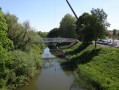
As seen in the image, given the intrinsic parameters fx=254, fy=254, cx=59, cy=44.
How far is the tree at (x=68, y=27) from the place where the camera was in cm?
10907

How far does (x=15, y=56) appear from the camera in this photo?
126 ft

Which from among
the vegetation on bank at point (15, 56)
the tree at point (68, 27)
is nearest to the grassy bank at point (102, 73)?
the vegetation on bank at point (15, 56)

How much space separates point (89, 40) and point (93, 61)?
2250 centimetres

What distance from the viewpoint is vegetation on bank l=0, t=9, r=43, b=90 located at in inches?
1015

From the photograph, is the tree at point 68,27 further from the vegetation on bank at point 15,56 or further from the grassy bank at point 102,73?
the grassy bank at point 102,73

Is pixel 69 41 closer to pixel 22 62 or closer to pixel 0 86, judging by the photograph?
pixel 22 62

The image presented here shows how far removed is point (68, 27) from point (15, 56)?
74.7m

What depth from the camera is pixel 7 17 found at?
2224 inches

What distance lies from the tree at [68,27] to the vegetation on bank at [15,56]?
162 feet

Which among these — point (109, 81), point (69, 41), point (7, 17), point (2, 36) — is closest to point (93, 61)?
point (109, 81)

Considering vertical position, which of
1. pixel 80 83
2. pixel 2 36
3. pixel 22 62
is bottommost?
pixel 80 83

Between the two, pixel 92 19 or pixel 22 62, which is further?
pixel 92 19

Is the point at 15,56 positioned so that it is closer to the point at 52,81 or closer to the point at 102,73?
the point at 52,81

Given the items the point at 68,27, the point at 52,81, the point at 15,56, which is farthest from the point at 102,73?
the point at 68,27
